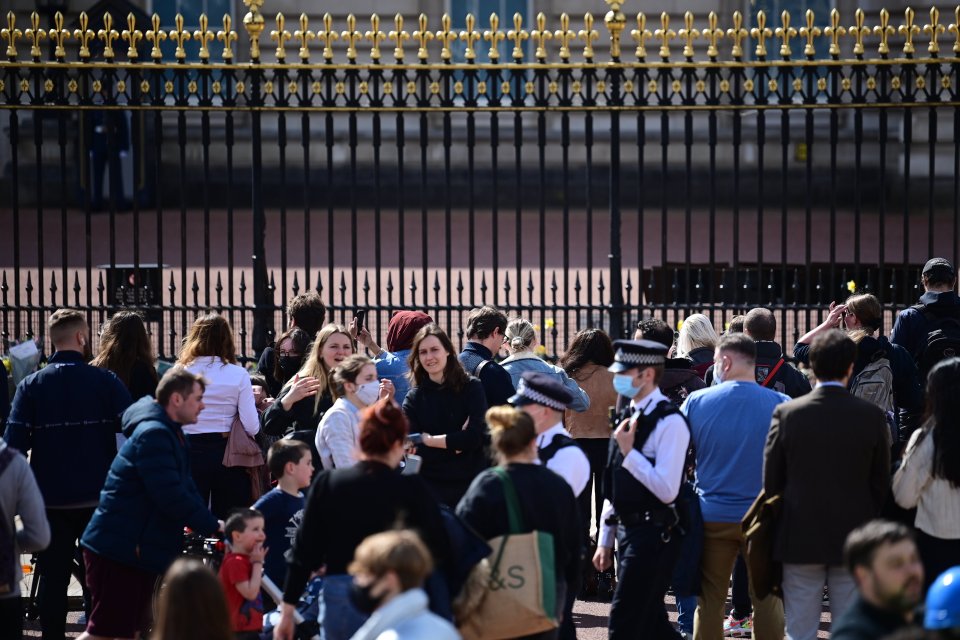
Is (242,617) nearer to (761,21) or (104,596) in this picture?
(104,596)

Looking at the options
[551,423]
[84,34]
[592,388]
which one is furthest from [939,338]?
[84,34]

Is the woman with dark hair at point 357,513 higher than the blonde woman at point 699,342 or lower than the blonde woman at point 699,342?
lower

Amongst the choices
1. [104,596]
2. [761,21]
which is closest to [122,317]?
[104,596]

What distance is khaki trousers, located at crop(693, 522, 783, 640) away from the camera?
6.33 metres

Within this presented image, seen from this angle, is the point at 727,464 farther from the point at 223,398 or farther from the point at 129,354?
the point at 129,354

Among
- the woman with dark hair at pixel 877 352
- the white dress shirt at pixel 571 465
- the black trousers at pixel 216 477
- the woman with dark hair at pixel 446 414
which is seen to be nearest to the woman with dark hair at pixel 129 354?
the black trousers at pixel 216 477

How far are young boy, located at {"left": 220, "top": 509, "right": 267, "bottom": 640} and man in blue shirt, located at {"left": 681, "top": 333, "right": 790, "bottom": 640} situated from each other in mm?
1859

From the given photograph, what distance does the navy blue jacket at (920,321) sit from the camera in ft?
27.5

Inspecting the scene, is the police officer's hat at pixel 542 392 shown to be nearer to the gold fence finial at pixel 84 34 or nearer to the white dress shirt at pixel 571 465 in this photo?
the white dress shirt at pixel 571 465

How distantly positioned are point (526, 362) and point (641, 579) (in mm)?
1940

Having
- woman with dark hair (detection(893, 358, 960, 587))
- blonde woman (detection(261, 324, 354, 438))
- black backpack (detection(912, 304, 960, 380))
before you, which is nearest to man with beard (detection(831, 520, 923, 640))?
woman with dark hair (detection(893, 358, 960, 587))

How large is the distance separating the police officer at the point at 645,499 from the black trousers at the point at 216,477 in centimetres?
232

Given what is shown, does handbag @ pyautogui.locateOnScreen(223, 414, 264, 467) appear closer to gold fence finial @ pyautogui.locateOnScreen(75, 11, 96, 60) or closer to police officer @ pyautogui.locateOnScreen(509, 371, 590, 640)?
police officer @ pyautogui.locateOnScreen(509, 371, 590, 640)

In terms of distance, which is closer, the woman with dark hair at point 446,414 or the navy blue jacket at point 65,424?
the navy blue jacket at point 65,424
